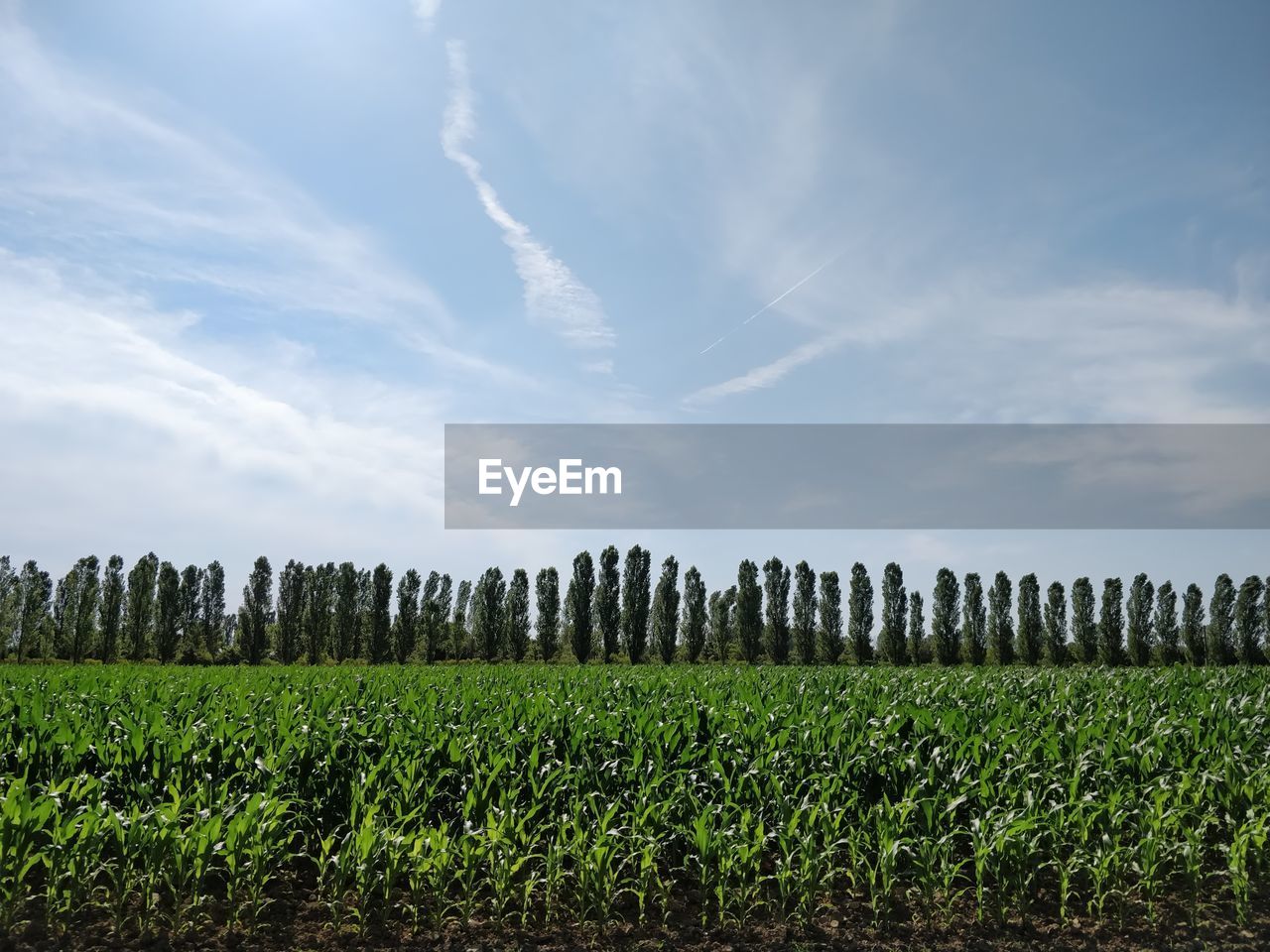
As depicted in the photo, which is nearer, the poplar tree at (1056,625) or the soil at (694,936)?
the soil at (694,936)

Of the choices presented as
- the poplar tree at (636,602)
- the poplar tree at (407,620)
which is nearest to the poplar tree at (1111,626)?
the poplar tree at (636,602)

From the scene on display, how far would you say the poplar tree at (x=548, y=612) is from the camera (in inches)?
2672

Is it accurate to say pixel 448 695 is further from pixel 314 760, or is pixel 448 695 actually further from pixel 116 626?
pixel 116 626

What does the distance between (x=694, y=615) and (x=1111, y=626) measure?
38.1m

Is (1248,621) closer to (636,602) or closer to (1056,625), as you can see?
(1056,625)

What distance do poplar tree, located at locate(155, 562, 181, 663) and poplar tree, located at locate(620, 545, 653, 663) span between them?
41.5 metres

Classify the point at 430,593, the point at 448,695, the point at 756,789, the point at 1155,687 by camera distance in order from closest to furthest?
the point at 756,789 < the point at 448,695 < the point at 1155,687 < the point at 430,593

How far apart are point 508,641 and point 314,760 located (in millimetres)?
Result: 62702

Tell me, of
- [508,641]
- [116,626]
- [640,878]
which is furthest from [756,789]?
[116,626]

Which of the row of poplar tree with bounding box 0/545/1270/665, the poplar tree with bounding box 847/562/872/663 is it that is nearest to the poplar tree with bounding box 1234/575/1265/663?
the row of poplar tree with bounding box 0/545/1270/665

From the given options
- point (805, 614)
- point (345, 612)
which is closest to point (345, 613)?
point (345, 612)

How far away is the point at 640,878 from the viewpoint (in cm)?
711

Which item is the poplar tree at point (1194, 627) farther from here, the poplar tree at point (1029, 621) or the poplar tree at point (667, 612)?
the poplar tree at point (667, 612)

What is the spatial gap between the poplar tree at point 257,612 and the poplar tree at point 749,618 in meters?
43.8
